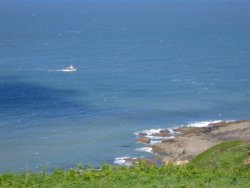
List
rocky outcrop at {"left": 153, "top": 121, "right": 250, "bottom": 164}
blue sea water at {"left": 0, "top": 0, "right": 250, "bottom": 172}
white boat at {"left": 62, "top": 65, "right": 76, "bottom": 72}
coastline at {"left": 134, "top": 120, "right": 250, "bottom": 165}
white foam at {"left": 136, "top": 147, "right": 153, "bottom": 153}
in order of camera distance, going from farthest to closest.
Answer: white boat at {"left": 62, "top": 65, "right": 76, "bottom": 72} → blue sea water at {"left": 0, "top": 0, "right": 250, "bottom": 172} → white foam at {"left": 136, "top": 147, "right": 153, "bottom": 153} → coastline at {"left": 134, "top": 120, "right": 250, "bottom": 165} → rocky outcrop at {"left": 153, "top": 121, "right": 250, "bottom": 164}

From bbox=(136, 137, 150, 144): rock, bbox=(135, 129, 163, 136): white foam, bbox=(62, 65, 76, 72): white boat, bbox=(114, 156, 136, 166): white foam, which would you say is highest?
bbox=(62, 65, 76, 72): white boat

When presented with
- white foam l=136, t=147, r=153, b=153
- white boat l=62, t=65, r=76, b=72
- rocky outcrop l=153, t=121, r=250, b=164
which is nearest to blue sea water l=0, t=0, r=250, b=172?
white foam l=136, t=147, r=153, b=153

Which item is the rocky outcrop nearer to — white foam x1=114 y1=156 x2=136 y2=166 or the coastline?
the coastline

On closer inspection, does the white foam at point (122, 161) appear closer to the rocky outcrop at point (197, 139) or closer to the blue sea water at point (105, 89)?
the blue sea water at point (105, 89)

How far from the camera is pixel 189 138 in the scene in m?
52.8

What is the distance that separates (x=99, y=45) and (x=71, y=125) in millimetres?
56935

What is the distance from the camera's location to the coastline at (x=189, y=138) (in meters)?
49.2

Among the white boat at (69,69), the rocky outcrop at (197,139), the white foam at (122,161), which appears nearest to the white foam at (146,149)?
the rocky outcrop at (197,139)

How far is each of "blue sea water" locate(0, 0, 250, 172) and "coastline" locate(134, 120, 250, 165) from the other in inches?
65.4

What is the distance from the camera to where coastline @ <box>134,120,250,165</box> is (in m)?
49.2

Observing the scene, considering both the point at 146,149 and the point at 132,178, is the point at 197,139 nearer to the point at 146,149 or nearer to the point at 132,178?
the point at 146,149

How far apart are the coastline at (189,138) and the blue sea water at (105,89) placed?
1.66 metres

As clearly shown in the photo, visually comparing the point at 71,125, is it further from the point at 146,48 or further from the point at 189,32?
the point at 189,32

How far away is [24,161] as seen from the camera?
4753 centimetres
